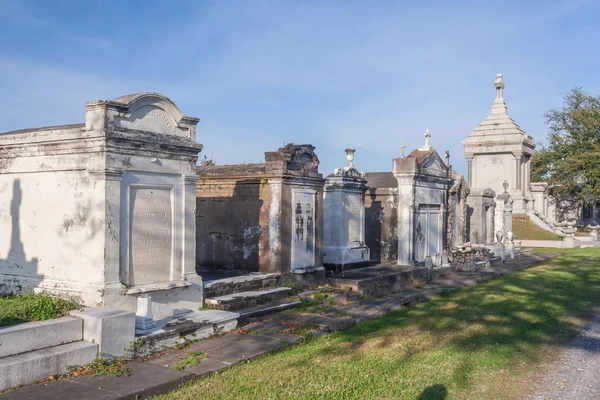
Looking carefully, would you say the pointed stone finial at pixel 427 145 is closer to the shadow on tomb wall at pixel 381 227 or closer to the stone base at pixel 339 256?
the shadow on tomb wall at pixel 381 227

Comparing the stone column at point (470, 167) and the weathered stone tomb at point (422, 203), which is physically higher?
the stone column at point (470, 167)

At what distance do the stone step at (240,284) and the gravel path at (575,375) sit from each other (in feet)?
17.1

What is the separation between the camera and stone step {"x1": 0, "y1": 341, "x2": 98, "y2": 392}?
5.54 meters

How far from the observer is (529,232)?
31047 mm

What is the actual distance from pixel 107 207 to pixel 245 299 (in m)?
2.98

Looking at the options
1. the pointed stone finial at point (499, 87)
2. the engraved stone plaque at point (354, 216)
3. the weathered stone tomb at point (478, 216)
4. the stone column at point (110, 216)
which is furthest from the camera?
the pointed stone finial at point (499, 87)

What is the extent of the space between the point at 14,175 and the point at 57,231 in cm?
137

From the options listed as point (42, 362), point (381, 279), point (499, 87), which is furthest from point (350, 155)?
point (499, 87)

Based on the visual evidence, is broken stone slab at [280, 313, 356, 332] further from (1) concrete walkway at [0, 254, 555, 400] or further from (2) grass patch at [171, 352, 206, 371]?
(2) grass patch at [171, 352, 206, 371]

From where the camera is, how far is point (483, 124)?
3544 centimetres

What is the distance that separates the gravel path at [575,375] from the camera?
5852 mm

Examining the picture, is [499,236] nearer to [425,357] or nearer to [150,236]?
[425,357]

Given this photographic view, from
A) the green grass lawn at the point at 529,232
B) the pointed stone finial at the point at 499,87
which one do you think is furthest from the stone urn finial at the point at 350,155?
the pointed stone finial at the point at 499,87

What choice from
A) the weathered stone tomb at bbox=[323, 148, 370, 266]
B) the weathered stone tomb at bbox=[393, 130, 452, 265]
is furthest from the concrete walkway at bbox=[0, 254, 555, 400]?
the weathered stone tomb at bbox=[393, 130, 452, 265]
